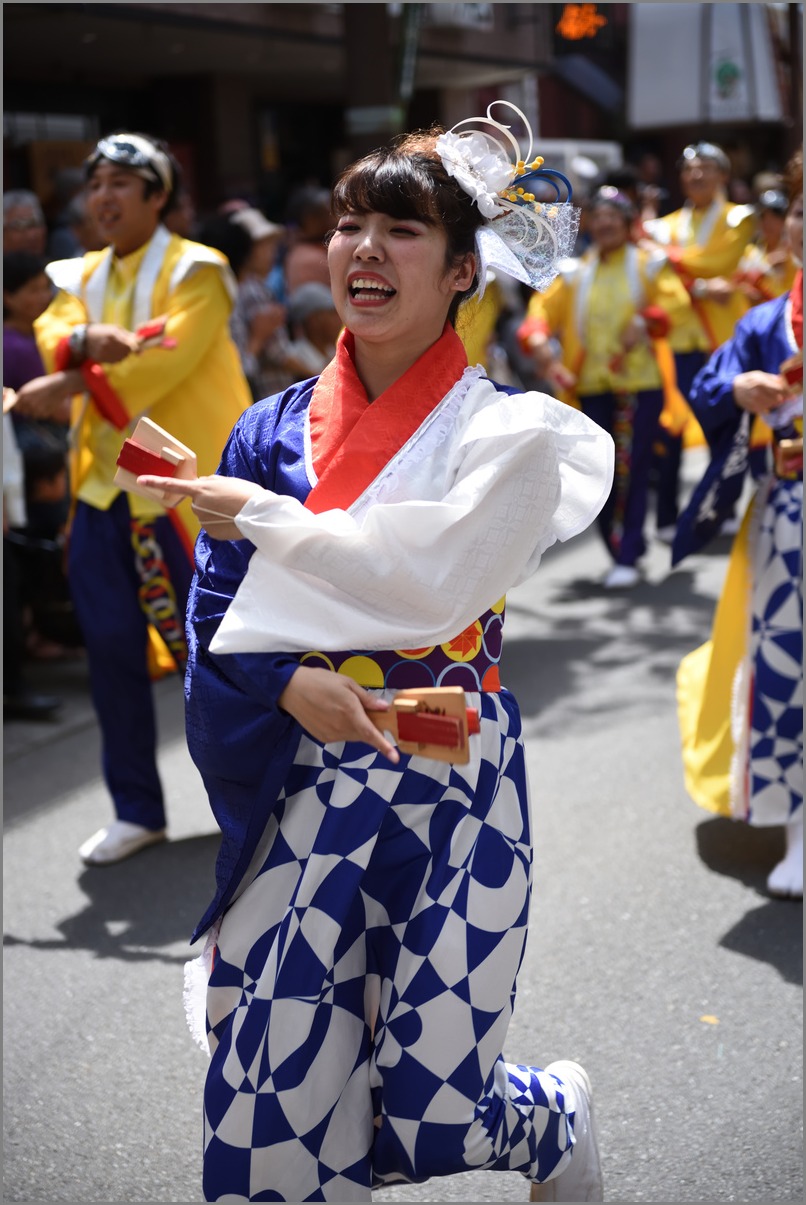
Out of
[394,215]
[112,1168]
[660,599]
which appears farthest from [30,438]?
[394,215]

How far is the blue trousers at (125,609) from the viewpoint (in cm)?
428

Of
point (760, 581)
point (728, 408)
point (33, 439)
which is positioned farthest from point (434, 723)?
point (33, 439)

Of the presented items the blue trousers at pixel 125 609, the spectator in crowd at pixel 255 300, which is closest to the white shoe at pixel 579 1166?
the blue trousers at pixel 125 609

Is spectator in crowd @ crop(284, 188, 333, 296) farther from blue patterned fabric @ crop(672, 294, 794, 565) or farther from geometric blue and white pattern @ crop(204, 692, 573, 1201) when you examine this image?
geometric blue and white pattern @ crop(204, 692, 573, 1201)

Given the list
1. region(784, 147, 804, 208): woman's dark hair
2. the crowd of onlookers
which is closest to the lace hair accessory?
region(784, 147, 804, 208): woman's dark hair

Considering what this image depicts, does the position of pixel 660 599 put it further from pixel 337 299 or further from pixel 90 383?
pixel 337 299

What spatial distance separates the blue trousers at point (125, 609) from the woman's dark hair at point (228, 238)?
2387 mm

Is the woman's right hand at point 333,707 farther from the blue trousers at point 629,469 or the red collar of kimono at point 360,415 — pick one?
the blue trousers at point 629,469

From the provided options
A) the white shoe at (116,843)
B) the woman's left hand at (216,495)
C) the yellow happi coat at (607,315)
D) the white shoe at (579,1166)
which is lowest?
the white shoe at (116,843)

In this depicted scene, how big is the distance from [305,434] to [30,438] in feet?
15.7

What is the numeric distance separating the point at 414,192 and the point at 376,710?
2.52 feet

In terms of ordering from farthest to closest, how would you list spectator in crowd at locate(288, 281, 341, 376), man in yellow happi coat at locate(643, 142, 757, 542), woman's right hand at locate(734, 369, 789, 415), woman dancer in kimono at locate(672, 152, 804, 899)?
man in yellow happi coat at locate(643, 142, 757, 542) < spectator in crowd at locate(288, 281, 341, 376) < woman dancer in kimono at locate(672, 152, 804, 899) < woman's right hand at locate(734, 369, 789, 415)

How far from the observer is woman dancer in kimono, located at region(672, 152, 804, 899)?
3.86 meters

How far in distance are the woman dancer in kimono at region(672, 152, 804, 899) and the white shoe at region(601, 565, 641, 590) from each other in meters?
3.61
